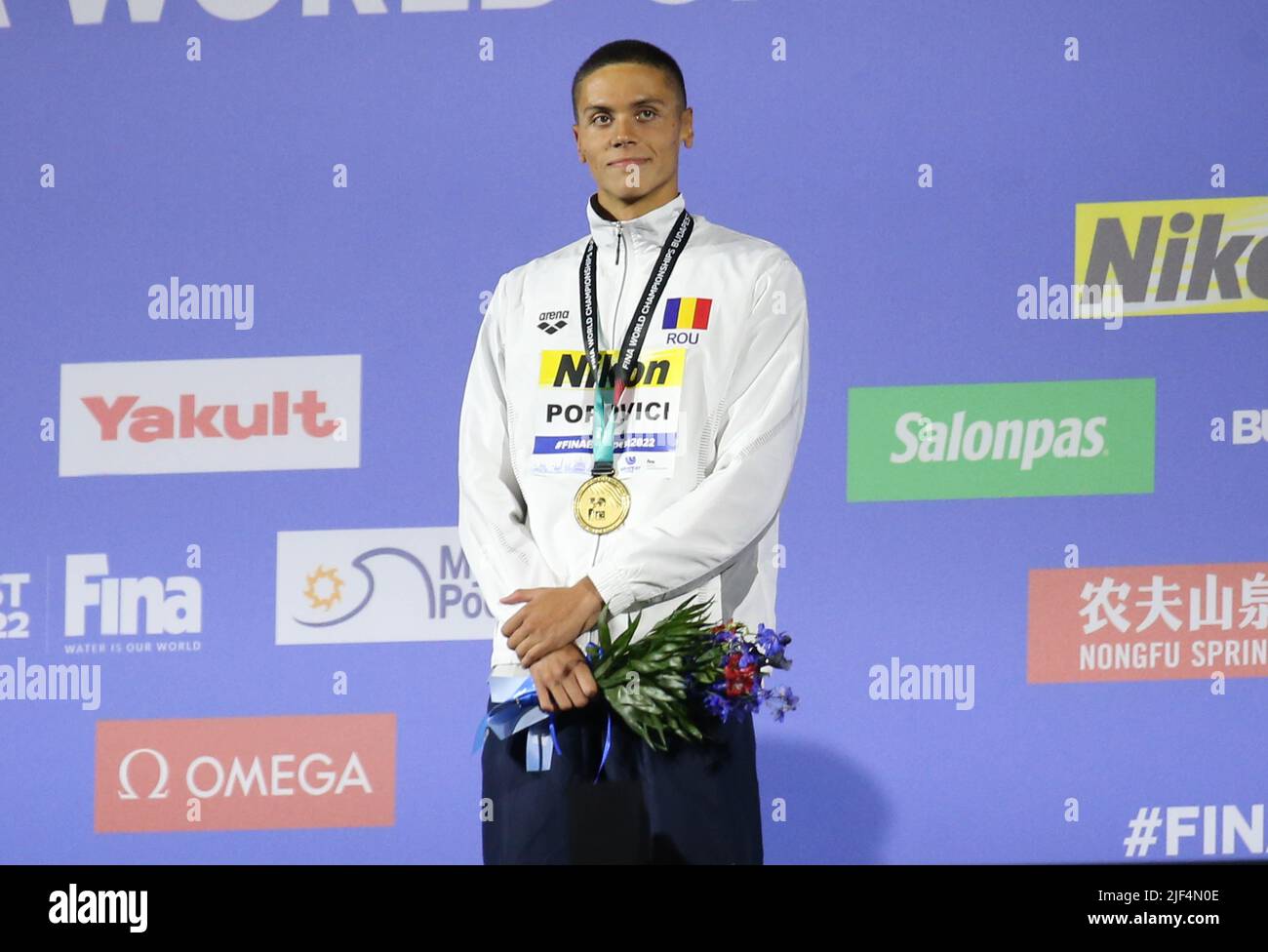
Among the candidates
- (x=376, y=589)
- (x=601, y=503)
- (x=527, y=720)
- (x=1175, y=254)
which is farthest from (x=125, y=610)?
(x=1175, y=254)

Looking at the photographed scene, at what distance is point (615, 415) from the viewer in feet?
11.8

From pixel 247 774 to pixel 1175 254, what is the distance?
2278 millimetres

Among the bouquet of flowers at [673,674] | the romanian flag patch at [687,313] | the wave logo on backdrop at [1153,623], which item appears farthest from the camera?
the wave logo on backdrop at [1153,623]

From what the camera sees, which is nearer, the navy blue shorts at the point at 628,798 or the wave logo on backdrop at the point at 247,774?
the navy blue shorts at the point at 628,798

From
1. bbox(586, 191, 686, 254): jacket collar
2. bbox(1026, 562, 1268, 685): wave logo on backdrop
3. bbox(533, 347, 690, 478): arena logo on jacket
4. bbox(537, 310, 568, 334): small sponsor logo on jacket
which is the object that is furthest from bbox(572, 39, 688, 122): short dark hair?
bbox(1026, 562, 1268, 685): wave logo on backdrop

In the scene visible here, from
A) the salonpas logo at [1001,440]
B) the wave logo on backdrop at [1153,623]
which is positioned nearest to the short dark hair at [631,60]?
the salonpas logo at [1001,440]

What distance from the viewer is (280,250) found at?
3926mm

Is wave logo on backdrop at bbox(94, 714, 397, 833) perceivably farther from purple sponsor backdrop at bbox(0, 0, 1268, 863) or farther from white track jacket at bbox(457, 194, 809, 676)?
white track jacket at bbox(457, 194, 809, 676)

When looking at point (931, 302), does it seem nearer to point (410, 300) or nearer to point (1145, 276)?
point (1145, 276)

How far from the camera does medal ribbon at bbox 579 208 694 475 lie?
3.60 m

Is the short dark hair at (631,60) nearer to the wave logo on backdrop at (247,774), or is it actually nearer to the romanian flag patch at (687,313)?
the romanian flag patch at (687,313)

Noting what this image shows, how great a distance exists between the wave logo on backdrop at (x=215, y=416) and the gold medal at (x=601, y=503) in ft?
1.98

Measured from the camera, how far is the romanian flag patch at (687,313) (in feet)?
11.8

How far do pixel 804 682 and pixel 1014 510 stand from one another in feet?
1.88
